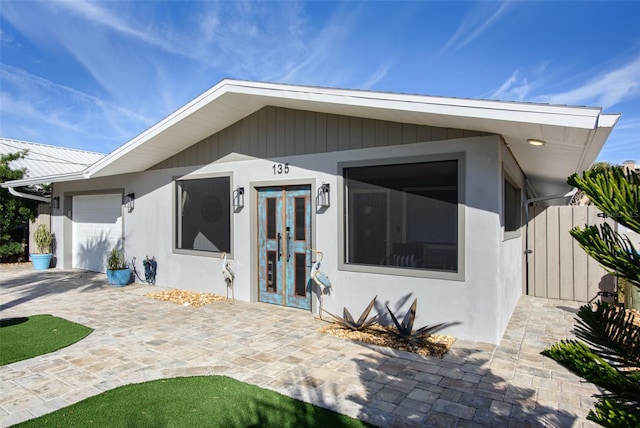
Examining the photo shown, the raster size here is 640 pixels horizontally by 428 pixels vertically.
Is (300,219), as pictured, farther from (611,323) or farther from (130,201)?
(611,323)

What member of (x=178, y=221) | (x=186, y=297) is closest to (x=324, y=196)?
(x=186, y=297)

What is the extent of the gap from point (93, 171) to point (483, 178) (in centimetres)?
829

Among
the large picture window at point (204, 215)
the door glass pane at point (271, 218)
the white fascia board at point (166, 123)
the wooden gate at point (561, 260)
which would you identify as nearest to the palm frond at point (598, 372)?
the door glass pane at point (271, 218)

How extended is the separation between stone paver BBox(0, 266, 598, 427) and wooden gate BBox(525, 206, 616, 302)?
59.5 inches

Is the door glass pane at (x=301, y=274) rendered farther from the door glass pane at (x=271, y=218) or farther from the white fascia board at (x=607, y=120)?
the white fascia board at (x=607, y=120)

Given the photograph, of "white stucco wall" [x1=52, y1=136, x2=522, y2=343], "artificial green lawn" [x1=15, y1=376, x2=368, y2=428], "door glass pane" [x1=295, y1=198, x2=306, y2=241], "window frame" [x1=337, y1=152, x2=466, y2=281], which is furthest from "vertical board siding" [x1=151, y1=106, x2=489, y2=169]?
"artificial green lawn" [x1=15, y1=376, x2=368, y2=428]

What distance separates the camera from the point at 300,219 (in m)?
6.80

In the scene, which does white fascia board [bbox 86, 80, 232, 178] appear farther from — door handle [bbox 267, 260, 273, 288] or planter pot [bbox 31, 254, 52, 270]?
planter pot [bbox 31, 254, 52, 270]

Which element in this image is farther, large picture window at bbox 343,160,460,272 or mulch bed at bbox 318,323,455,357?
large picture window at bbox 343,160,460,272

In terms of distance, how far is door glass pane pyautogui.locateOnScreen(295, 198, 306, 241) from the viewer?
22.2ft

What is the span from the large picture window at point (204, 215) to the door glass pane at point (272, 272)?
1059mm

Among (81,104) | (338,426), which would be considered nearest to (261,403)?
(338,426)

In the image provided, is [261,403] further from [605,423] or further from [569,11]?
[569,11]

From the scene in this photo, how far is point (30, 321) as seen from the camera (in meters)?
6.06
